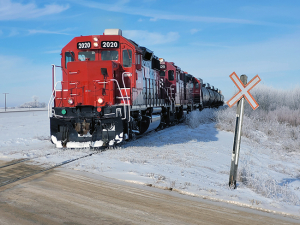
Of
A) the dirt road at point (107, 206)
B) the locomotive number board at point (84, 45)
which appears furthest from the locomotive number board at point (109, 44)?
the dirt road at point (107, 206)

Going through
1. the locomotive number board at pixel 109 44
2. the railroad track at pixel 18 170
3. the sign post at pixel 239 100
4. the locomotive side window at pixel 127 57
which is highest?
the locomotive number board at pixel 109 44

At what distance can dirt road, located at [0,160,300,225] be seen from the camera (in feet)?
11.8

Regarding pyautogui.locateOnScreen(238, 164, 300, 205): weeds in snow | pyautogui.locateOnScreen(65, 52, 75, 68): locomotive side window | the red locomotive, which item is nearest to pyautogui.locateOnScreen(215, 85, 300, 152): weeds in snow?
the red locomotive

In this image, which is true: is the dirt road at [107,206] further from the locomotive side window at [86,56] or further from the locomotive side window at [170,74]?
the locomotive side window at [170,74]

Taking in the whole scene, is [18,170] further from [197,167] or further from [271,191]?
[271,191]

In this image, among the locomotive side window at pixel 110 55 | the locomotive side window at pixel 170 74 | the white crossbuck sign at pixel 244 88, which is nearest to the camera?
the white crossbuck sign at pixel 244 88

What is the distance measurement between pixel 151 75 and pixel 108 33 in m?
3.24

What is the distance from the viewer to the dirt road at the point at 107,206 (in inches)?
142

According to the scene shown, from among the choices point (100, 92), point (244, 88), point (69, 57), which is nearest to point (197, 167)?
point (244, 88)

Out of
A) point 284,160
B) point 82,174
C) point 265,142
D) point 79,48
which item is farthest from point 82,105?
point 265,142

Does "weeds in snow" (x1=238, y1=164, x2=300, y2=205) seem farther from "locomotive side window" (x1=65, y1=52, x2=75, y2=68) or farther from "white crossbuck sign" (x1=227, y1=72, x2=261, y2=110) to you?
"locomotive side window" (x1=65, y1=52, x2=75, y2=68)

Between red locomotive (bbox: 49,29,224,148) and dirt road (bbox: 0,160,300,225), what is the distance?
301 centimetres

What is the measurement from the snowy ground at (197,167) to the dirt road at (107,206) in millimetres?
386

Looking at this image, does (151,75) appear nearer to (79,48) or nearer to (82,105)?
(79,48)
